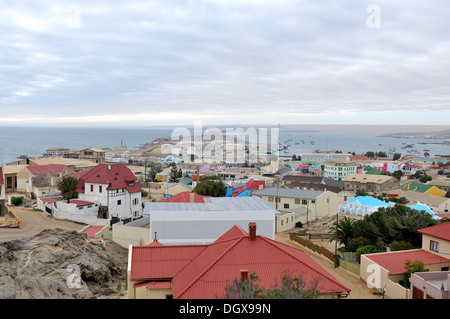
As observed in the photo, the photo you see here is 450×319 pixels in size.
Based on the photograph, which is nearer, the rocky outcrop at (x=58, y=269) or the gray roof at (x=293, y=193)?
the rocky outcrop at (x=58, y=269)

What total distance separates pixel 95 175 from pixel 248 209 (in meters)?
16.7

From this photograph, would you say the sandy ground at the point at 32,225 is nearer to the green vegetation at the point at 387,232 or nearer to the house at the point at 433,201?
the green vegetation at the point at 387,232

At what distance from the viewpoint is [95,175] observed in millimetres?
34438

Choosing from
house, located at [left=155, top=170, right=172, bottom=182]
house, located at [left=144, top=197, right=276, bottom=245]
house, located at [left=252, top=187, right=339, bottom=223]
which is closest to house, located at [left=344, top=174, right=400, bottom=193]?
house, located at [left=155, top=170, right=172, bottom=182]

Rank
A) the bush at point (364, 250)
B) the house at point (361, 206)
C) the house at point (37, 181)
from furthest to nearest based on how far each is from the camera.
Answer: the house at point (37, 181) < the house at point (361, 206) < the bush at point (364, 250)

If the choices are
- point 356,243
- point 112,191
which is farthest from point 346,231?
point 112,191

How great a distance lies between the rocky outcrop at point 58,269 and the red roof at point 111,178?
12014 millimetres

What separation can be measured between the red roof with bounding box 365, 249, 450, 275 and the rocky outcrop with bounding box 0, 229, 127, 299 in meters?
12.2

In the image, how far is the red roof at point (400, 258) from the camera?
18.4 meters

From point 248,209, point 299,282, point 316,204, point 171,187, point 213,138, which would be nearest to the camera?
point 299,282

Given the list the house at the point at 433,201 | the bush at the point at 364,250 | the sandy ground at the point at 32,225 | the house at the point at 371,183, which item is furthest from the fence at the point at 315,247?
the house at the point at 371,183

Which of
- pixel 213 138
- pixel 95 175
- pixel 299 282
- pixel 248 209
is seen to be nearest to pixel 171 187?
pixel 95 175
